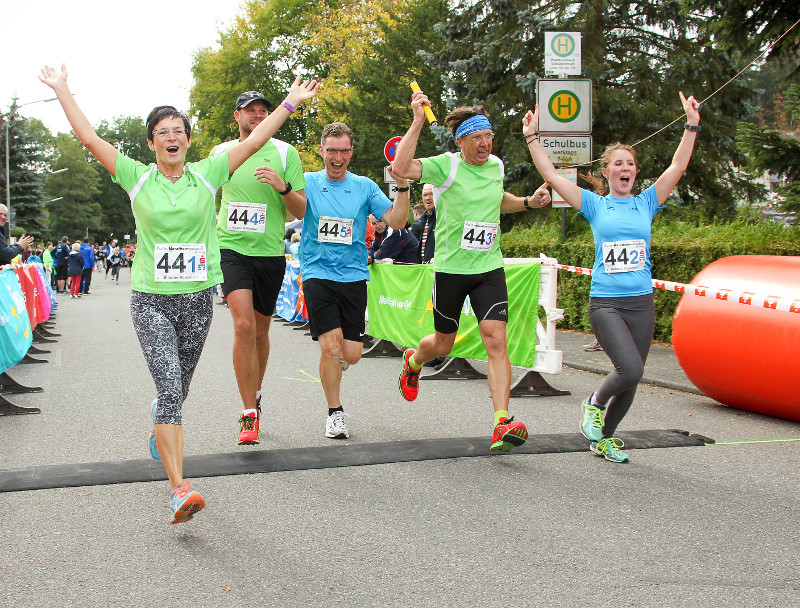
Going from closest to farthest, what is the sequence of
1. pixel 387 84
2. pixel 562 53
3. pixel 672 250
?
pixel 672 250 < pixel 562 53 < pixel 387 84

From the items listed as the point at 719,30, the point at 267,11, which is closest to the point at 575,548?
the point at 719,30

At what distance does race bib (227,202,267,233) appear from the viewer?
600 centimetres

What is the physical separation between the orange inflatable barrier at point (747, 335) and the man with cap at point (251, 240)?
3.61 m

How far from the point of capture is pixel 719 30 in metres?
11.3

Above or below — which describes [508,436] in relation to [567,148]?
below

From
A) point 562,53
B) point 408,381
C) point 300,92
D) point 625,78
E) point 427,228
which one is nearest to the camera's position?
point 300,92

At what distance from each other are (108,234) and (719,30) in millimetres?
116437

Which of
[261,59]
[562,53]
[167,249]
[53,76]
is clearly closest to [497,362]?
[167,249]

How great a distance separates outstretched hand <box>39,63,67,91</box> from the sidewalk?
628 cm

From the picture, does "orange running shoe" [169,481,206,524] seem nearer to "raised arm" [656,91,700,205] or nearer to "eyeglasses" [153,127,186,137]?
"eyeglasses" [153,127,186,137]

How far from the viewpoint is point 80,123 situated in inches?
173

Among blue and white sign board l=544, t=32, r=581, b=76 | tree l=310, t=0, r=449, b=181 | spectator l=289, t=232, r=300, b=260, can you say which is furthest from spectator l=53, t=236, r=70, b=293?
blue and white sign board l=544, t=32, r=581, b=76

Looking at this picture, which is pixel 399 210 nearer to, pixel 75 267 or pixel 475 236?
pixel 475 236

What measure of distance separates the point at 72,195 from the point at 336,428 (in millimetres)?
107993
